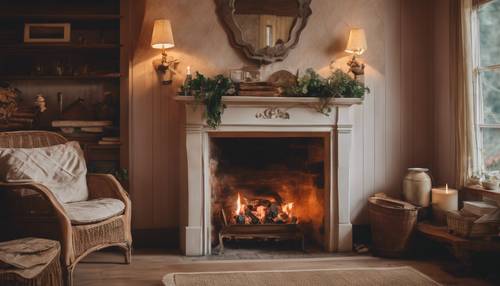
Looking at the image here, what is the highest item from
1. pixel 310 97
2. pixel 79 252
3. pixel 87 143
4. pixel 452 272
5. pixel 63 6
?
pixel 63 6

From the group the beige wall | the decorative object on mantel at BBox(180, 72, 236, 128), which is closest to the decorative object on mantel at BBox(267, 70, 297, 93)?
the beige wall

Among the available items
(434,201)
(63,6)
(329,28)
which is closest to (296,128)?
(329,28)

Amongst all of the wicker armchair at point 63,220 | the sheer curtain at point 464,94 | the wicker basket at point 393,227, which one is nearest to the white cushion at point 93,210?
the wicker armchair at point 63,220

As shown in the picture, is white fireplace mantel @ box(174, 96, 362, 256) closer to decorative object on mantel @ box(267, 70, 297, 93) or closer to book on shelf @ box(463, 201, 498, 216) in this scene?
decorative object on mantel @ box(267, 70, 297, 93)

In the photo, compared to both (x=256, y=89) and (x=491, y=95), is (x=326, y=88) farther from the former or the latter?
(x=491, y=95)

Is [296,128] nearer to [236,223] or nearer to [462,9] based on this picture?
[236,223]

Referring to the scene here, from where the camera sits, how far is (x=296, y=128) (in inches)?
159

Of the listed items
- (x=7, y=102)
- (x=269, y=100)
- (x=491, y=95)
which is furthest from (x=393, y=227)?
(x=7, y=102)

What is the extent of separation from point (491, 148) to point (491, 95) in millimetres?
410

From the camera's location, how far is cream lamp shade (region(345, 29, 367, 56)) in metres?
4.14

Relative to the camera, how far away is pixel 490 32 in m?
3.77

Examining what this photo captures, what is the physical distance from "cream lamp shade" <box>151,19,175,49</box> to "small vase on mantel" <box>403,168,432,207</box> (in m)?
2.28

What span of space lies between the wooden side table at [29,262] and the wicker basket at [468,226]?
2691 millimetres

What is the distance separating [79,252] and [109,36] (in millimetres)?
2190
